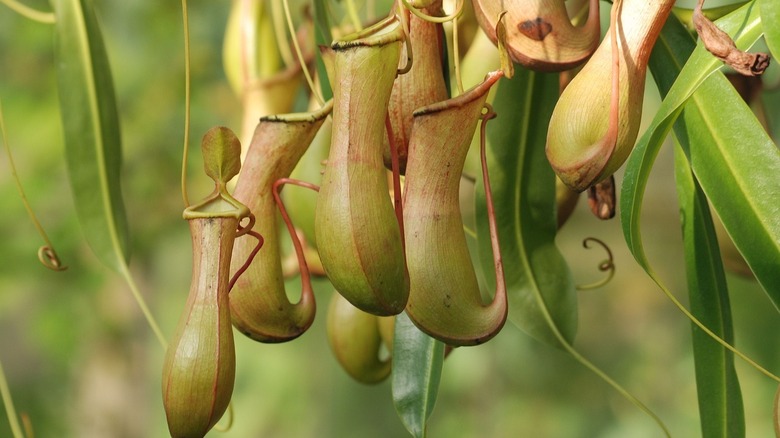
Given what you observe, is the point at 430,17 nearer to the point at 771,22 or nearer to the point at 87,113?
the point at 771,22

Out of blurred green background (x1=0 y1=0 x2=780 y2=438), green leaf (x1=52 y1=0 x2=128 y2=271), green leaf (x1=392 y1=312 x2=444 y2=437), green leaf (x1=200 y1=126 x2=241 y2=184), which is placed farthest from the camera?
blurred green background (x1=0 y1=0 x2=780 y2=438)

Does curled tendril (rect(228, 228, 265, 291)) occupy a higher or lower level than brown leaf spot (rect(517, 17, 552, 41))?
lower

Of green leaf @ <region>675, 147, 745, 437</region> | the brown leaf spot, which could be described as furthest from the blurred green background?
the brown leaf spot

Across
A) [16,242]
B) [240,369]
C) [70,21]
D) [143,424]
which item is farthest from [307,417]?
[70,21]

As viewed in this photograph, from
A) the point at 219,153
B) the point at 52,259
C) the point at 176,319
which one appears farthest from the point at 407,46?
the point at 176,319

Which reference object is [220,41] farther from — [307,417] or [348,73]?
[348,73]

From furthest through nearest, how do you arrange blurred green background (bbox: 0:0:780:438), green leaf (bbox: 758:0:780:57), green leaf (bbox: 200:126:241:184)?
blurred green background (bbox: 0:0:780:438), green leaf (bbox: 200:126:241:184), green leaf (bbox: 758:0:780:57)

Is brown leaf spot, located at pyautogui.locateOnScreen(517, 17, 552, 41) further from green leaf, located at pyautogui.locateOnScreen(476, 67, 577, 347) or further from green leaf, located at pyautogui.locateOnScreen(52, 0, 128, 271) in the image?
green leaf, located at pyautogui.locateOnScreen(52, 0, 128, 271)
